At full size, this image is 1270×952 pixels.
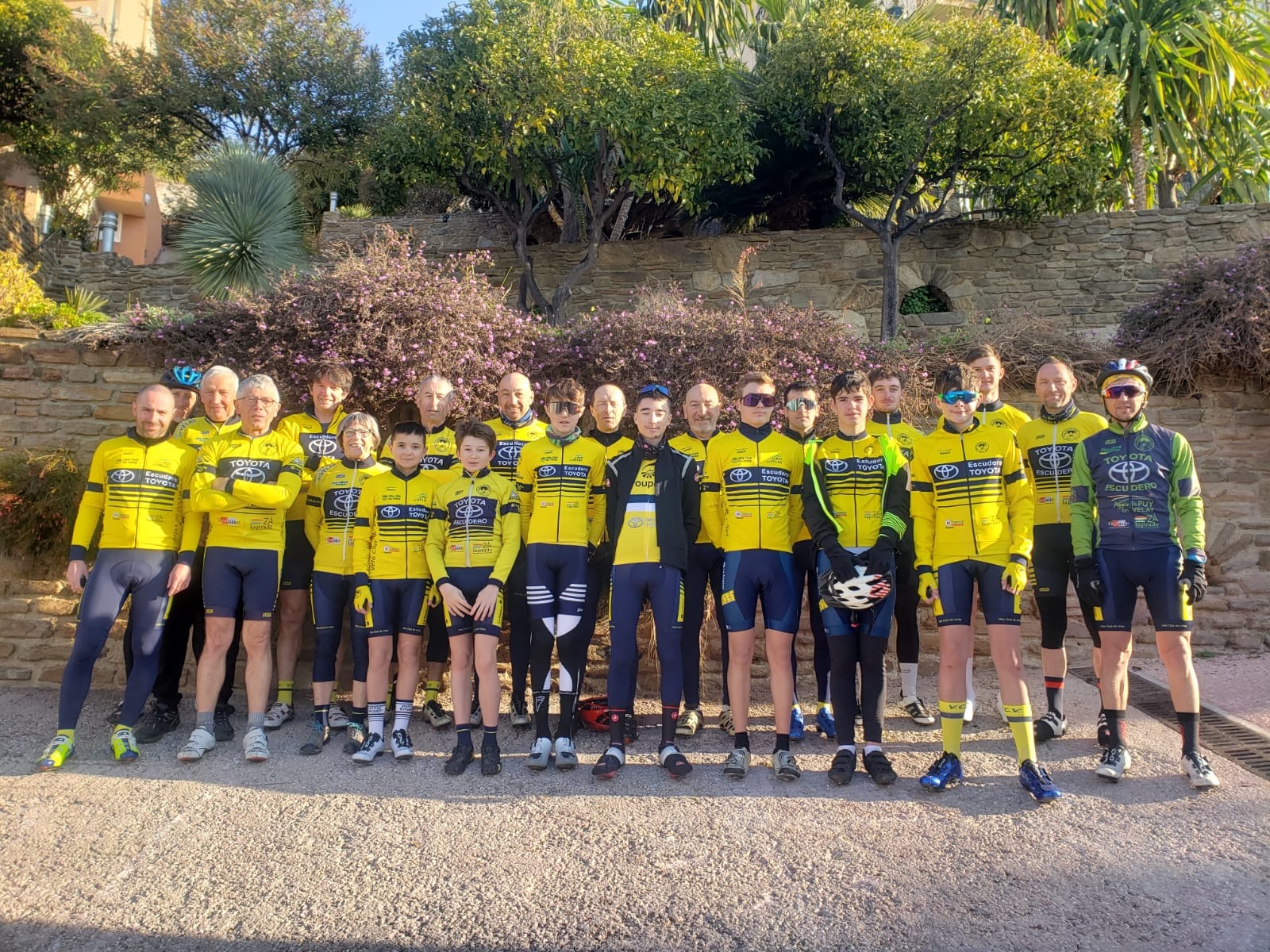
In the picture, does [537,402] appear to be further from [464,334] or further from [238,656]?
[238,656]

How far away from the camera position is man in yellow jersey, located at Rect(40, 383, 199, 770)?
14.6 feet

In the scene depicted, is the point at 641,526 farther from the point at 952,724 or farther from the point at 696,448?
the point at 952,724

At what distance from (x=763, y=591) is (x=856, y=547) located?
553 millimetres

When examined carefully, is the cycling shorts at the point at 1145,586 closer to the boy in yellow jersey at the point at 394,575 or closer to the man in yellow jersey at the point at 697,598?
the man in yellow jersey at the point at 697,598

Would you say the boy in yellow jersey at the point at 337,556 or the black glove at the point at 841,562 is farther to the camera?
the boy in yellow jersey at the point at 337,556

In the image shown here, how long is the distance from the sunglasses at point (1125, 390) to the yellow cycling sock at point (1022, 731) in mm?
1773

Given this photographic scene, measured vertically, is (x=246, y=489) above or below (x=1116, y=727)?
above

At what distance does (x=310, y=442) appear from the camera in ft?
18.0

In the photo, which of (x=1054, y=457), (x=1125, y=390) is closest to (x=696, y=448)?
(x=1054, y=457)

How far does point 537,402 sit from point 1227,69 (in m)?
13.8

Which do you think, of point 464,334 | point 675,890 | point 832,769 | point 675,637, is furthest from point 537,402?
point 675,890

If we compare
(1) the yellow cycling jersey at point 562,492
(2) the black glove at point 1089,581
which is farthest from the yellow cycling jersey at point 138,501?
(2) the black glove at point 1089,581

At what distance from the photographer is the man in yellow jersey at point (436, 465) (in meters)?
5.11

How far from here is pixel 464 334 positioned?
7.10 metres
